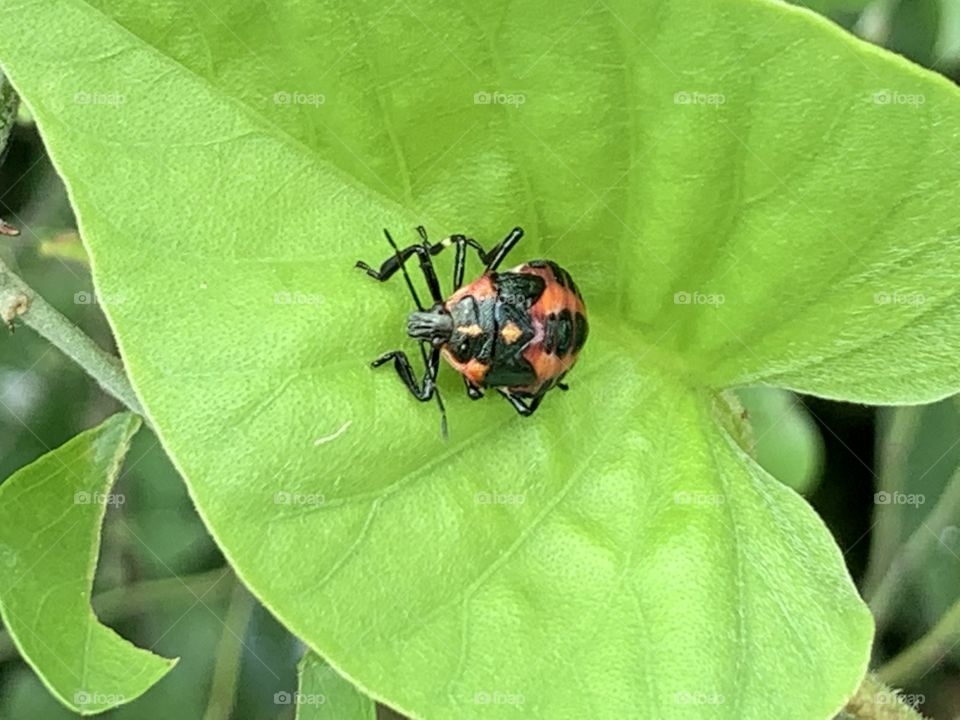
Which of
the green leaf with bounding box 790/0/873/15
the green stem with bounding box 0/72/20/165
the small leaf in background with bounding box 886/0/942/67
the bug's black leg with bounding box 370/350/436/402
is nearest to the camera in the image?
Result: the bug's black leg with bounding box 370/350/436/402

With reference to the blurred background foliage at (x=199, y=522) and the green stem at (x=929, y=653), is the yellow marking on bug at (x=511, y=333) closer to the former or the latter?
the blurred background foliage at (x=199, y=522)

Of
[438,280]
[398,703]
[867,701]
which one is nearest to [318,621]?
[398,703]

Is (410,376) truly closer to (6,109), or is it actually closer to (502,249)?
(502,249)

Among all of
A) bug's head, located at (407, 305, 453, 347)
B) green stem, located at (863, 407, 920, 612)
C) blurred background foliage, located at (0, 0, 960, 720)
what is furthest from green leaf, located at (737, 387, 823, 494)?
bug's head, located at (407, 305, 453, 347)

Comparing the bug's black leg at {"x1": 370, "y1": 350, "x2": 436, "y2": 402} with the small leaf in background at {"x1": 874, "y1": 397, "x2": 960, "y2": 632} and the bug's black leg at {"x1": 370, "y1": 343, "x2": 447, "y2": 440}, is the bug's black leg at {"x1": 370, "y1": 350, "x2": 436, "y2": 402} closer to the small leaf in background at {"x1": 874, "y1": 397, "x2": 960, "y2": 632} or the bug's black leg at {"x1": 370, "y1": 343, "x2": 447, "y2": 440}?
the bug's black leg at {"x1": 370, "y1": 343, "x2": 447, "y2": 440}

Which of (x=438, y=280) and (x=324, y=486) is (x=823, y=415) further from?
(x=324, y=486)
